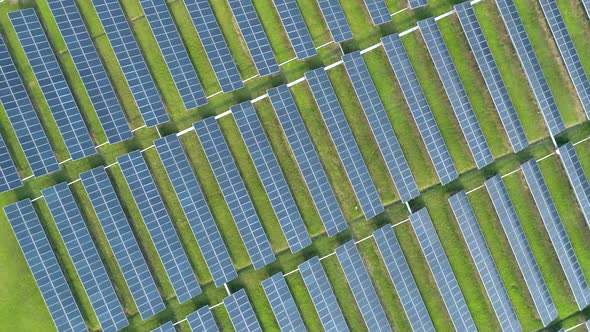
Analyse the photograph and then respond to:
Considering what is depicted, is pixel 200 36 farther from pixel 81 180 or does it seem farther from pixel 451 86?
pixel 451 86

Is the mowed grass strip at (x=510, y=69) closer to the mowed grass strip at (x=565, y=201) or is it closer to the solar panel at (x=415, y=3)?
the mowed grass strip at (x=565, y=201)

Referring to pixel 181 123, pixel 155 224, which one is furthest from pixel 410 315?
pixel 181 123

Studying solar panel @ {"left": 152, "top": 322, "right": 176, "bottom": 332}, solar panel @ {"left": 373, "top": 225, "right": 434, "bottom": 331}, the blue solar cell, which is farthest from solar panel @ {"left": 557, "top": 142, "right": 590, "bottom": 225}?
solar panel @ {"left": 152, "top": 322, "right": 176, "bottom": 332}

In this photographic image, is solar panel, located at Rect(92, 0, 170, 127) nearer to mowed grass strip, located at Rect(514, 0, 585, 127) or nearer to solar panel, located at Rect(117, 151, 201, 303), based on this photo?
solar panel, located at Rect(117, 151, 201, 303)

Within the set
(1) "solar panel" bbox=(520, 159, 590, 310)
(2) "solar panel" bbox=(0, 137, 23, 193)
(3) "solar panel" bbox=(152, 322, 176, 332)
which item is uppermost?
(2) "solar panel" bbox=(0, 137, 23, 193)

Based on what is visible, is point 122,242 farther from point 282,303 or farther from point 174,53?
point 174,53

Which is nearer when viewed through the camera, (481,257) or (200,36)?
(200,36)
